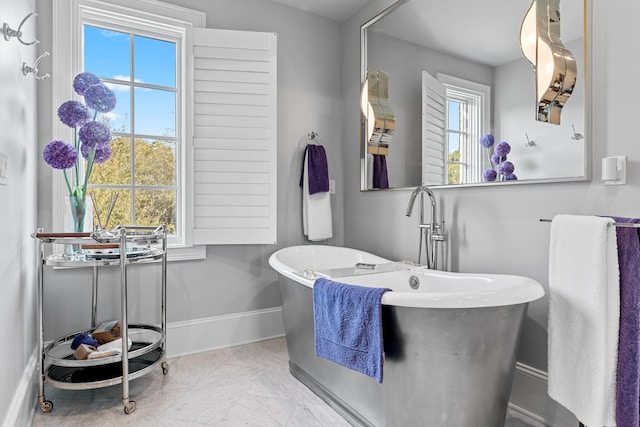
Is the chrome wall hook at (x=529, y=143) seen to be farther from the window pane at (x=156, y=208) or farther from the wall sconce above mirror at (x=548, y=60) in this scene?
the window pane at (x=156, y=208)

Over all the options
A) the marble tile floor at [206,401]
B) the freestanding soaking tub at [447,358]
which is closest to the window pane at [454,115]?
the freestanding soaking tub at [447,358]

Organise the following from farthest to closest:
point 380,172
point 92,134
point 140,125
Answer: point 380,172
point 140,125
point 92,134

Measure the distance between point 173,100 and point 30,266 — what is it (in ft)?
Answer: 4.49

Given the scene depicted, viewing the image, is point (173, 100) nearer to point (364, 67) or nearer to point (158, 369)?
point (364, 67)

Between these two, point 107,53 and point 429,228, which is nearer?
point 429,228

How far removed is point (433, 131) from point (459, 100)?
27cm

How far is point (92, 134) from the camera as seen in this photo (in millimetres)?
1964

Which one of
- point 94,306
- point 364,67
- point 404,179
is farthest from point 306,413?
point 364,67

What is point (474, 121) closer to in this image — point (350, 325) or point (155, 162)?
point (350, 325)

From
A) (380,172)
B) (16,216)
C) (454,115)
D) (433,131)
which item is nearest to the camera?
(16,216)

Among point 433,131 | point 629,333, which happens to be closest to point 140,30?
point 433,131

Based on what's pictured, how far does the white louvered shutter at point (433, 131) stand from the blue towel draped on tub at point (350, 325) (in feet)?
3.84

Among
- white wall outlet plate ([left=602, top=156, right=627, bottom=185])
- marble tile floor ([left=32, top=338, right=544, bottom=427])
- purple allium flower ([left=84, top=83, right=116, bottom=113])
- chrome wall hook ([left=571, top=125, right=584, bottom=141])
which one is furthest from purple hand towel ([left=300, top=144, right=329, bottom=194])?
white wall outlet plate ([left=602, top=156, right=627, bottom=185])

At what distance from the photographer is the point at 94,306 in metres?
2.28
